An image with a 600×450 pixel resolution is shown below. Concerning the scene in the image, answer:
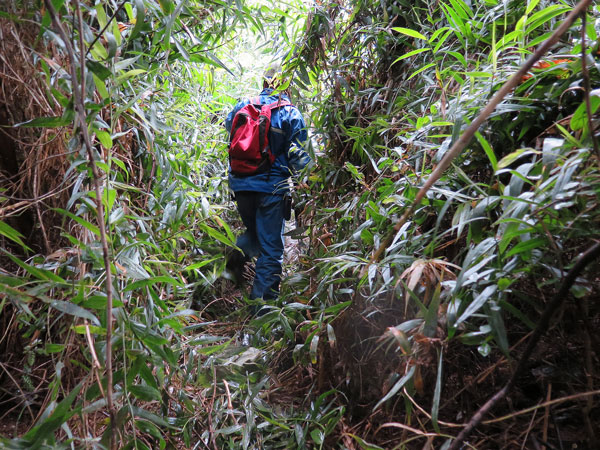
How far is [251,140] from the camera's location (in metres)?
2.03

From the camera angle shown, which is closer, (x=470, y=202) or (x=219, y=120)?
(x=470, y=202)

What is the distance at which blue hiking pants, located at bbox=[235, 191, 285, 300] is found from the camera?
2.08m

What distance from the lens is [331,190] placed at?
1.49 metres

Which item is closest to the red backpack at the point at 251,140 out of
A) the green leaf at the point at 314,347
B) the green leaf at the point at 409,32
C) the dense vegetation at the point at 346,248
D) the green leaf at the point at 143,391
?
the dense vegetation at the point at 346,248

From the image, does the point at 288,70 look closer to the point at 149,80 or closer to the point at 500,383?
the point at 149,80

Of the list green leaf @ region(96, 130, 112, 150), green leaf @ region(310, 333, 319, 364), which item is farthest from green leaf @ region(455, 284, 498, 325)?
green leaf @ region(96, 130, 112, 150)

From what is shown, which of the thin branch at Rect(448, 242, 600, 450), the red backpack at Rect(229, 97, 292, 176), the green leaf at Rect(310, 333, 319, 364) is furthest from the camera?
the red backpack at Rect(229, 97, 292, 176)

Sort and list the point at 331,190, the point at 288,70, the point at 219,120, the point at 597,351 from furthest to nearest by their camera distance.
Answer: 1. the point at 219,120
2. the point at 288,70
3. the point at 331,190
4. the point at 597,351

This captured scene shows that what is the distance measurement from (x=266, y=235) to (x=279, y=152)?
16.7 inches

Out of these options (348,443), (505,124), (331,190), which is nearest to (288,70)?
(331,190)

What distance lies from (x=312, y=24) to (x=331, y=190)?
0.64m

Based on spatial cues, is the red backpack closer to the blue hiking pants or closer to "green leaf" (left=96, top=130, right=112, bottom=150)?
the blue hiking pants

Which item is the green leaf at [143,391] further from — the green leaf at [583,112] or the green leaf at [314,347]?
the green leaf at [583,112]

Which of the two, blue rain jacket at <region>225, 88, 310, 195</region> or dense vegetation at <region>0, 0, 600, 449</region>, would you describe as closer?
dense vegetation at <region>0, 0, 600, 449</region>
